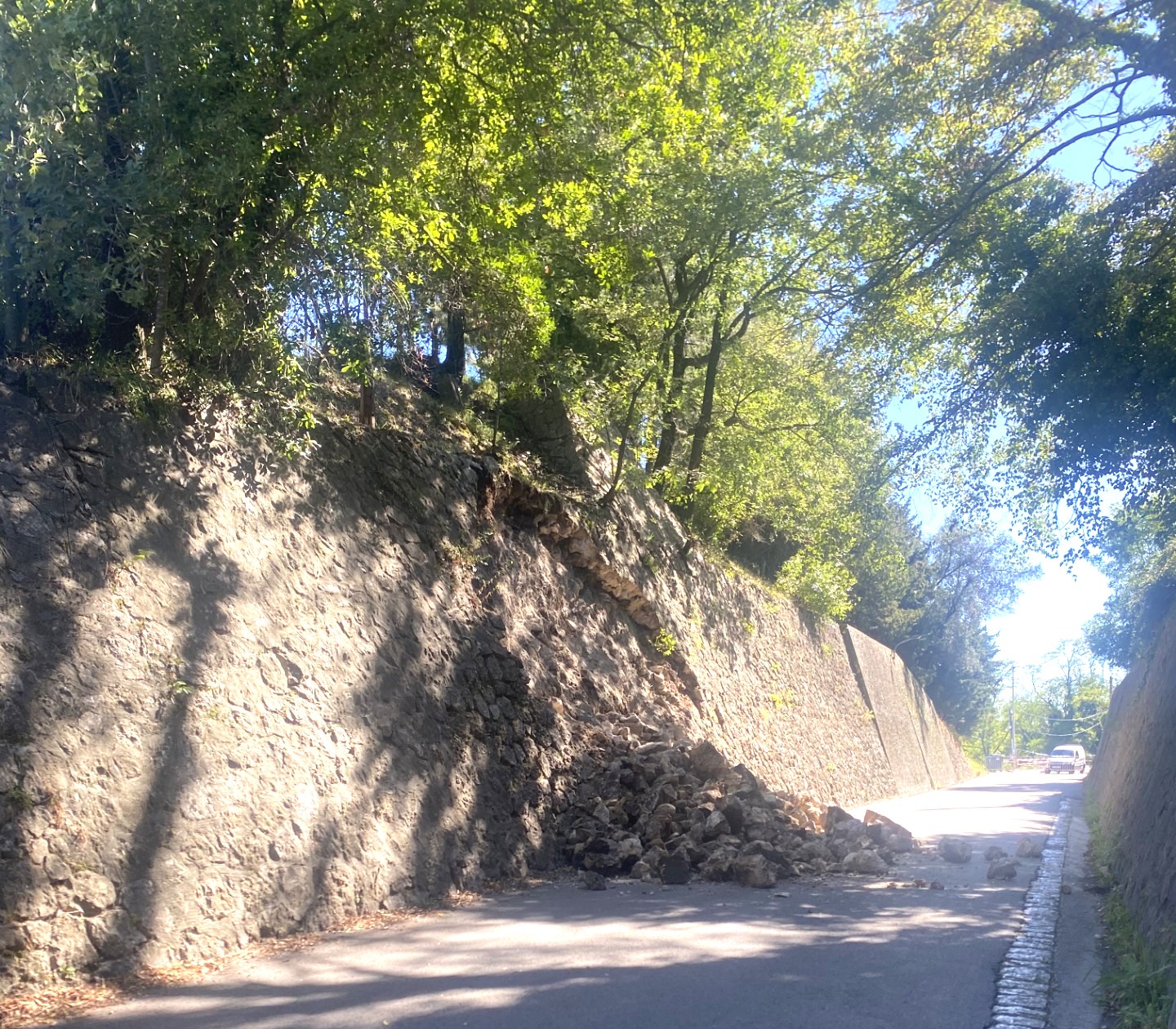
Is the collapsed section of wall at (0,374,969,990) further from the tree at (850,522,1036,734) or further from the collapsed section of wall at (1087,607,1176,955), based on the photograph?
the tree at (850,522,1036,734)

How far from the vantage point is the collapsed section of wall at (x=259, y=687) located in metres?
6.20

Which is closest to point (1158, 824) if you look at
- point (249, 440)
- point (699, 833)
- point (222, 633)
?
point (699, 833)

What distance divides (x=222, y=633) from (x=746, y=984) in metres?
4.49

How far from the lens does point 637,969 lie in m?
6.71

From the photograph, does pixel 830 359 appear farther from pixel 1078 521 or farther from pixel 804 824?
pixel 804 824

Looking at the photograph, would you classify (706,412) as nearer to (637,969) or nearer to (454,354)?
(454,354)

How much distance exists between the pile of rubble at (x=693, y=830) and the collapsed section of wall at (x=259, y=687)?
0.46 metres

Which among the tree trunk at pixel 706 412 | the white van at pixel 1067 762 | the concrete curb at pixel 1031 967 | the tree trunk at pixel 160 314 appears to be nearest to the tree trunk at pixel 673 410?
the tree trunk at pixel 706 412

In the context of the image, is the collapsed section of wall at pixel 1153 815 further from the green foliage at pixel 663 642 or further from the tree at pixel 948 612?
the tree at pixel 948 612

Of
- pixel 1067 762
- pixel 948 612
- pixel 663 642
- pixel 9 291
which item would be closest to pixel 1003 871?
pixel 663 642

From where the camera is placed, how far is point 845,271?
13.7 m

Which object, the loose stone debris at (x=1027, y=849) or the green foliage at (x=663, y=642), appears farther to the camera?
the green foliage at (x=663, y=642)

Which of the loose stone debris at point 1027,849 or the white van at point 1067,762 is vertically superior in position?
the loose stone debris at point 1027,849

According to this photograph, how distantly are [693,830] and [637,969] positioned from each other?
460 centimetres
